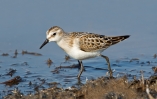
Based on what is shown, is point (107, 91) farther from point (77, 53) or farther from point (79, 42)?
point (79, 42)

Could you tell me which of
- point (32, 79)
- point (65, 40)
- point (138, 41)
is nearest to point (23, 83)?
point (32, 79)

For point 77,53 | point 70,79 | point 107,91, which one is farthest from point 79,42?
point 107,91

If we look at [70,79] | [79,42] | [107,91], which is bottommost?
[107,91]

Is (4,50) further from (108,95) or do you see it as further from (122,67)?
(108,95)

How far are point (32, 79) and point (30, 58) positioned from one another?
1365 millimetres

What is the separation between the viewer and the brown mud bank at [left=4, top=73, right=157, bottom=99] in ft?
21.6

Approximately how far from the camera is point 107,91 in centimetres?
675

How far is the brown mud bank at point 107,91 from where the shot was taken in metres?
6.58

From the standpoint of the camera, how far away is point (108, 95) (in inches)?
257

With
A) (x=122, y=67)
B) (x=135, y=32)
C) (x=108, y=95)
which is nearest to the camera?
(x=108, y=95)

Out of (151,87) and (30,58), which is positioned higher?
(30,58)

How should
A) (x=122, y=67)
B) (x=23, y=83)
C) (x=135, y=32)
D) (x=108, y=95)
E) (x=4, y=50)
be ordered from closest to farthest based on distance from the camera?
(x=108, y=95)
(x=23, y=83)
(x=122, y=67)
(x=4, y=50)
(x=135, y=32)

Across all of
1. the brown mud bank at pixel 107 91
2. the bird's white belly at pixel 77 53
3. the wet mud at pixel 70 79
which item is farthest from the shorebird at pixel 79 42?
the brown mud bank at pixel 107 91

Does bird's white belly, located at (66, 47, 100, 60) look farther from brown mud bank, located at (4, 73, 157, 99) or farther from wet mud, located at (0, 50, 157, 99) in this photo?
brown mud bank, located at (4, 73, 157, 99)
